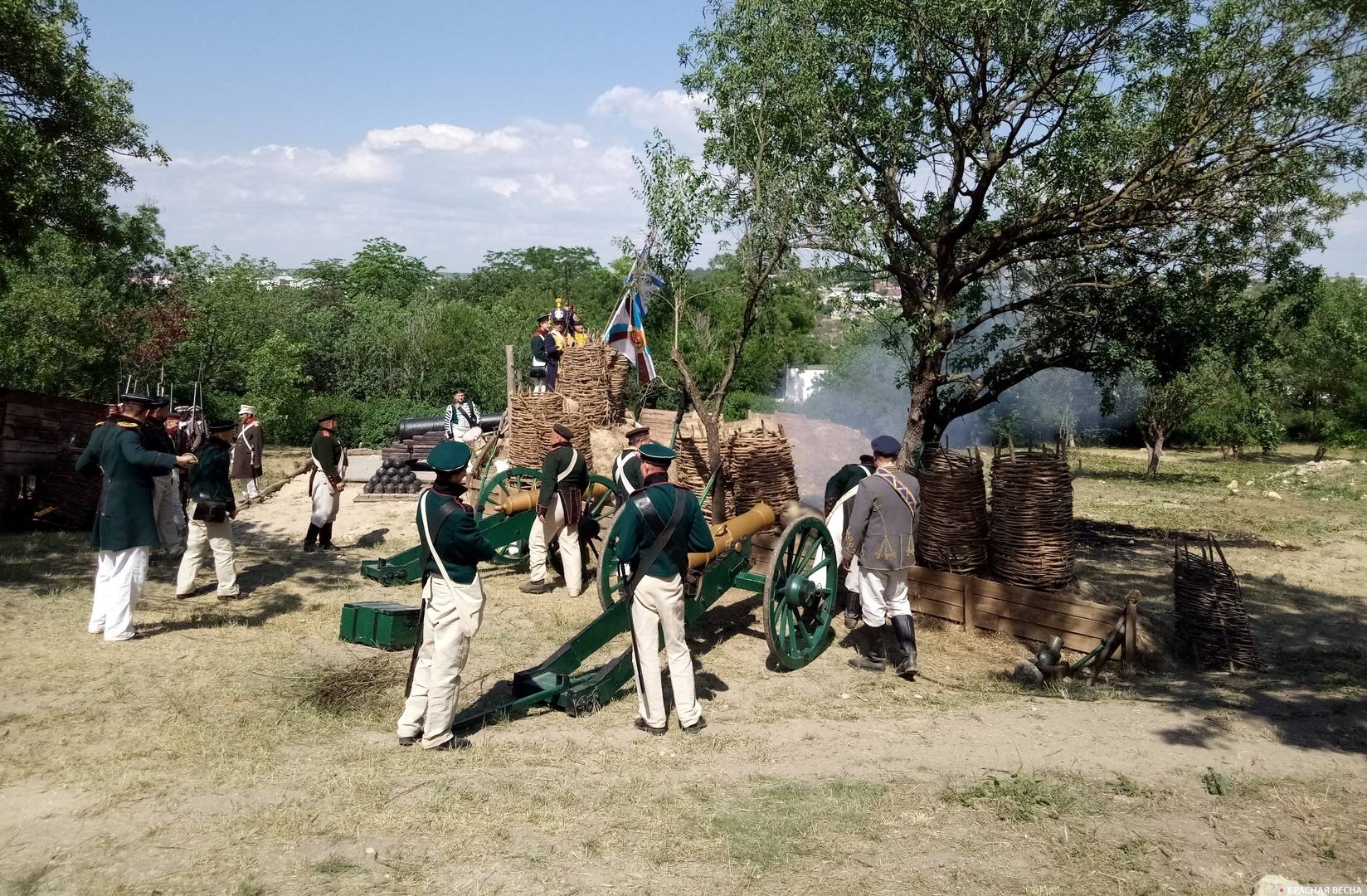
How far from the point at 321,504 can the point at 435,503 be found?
6398mm

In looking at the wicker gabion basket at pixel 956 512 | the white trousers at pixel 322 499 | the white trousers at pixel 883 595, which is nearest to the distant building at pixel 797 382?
the white trousers at pixel 322 499

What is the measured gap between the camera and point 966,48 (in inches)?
391

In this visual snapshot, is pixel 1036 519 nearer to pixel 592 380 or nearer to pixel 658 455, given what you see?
pixel 658 455

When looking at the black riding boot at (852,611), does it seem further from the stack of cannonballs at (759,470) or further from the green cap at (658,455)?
the green cap at (658,455)

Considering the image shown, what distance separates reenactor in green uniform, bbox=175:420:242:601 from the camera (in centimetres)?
843

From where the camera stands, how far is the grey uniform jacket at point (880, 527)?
741cm

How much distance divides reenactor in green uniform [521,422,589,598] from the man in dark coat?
10.3ft

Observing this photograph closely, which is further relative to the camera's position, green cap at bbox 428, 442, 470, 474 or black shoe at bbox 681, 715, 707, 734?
black shoe at bbox 681, 715, 707, 734

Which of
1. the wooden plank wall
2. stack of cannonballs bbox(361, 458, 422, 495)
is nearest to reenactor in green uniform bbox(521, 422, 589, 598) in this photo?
the wooden plank wall

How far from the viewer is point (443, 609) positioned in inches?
213

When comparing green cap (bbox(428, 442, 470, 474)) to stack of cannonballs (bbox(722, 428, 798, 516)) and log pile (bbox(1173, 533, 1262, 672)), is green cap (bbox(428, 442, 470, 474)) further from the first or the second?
log pile (bbox(1173, 533, 1262, 672))

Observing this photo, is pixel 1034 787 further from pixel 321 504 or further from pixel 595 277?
pixel 595 277

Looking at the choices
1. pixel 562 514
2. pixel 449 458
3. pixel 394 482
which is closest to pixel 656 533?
pixel 449 458

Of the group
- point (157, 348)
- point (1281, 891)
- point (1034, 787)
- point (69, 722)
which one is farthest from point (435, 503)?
point (157, 348)
